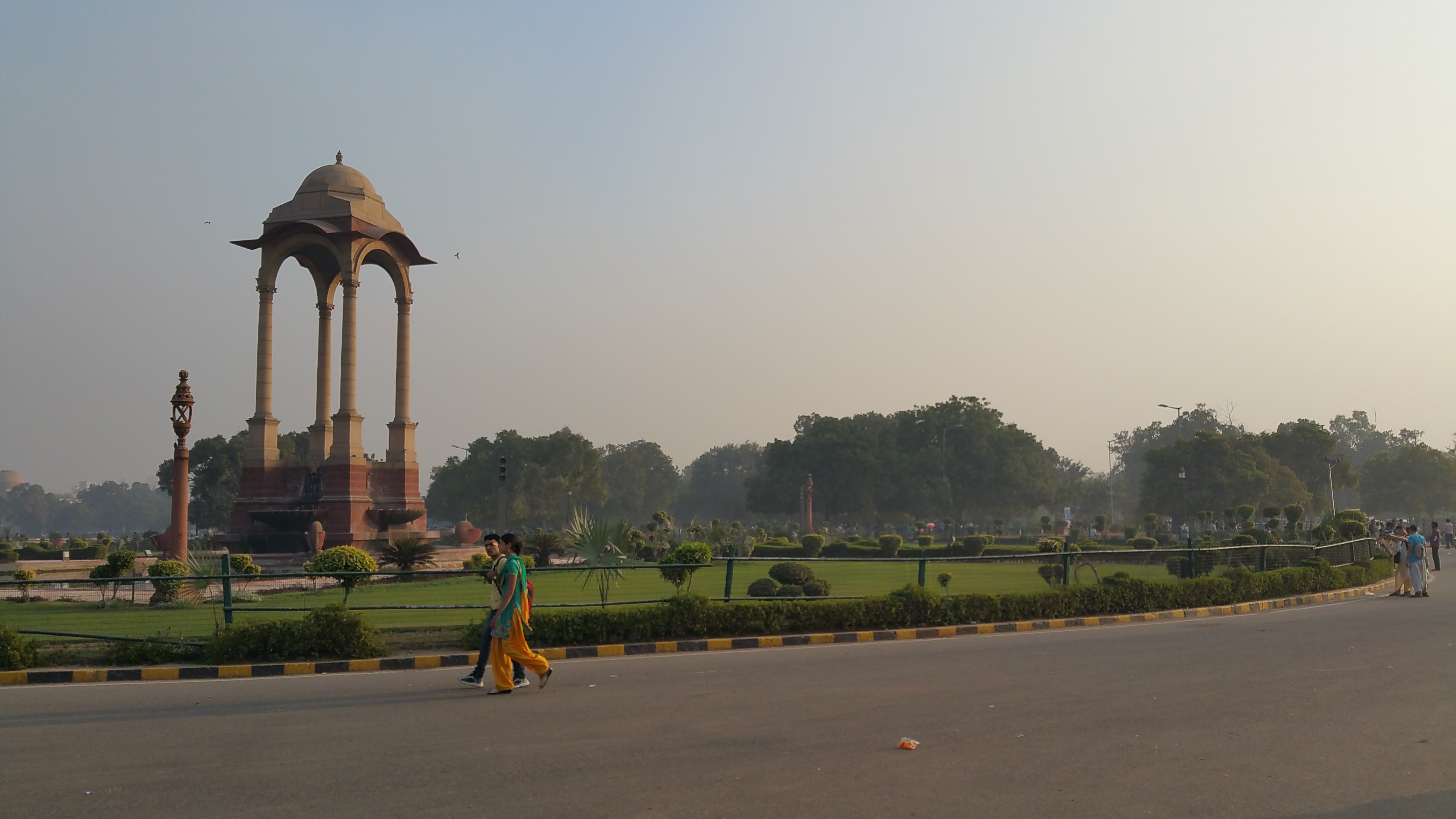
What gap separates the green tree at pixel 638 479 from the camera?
4931 inches

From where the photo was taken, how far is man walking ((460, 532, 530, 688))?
10.3 metres

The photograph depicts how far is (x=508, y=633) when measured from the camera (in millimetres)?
10117

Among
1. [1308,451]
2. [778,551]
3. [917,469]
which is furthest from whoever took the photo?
[917,469]

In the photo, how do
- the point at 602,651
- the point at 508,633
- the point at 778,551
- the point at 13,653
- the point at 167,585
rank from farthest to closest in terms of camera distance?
the point at 778,551
the point at 167,585
the point at 602,651
the point at 13,653
the point at 508,633

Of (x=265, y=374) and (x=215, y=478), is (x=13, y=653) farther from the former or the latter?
(x=215, y=478)

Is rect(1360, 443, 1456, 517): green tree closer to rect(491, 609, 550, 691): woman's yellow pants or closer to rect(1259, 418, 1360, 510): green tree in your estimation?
rect(1259, 418, 1360, 510): green tree

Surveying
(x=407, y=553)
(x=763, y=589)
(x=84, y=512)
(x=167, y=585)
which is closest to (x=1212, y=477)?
(x=763, y=589)

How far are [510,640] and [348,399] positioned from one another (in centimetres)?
3307

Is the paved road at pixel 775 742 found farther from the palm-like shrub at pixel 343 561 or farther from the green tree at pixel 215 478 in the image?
the green tree at pixel 215 478

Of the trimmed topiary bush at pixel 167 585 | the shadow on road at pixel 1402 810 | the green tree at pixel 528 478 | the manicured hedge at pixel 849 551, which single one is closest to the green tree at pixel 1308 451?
the manicured hedge at pixel 849 551

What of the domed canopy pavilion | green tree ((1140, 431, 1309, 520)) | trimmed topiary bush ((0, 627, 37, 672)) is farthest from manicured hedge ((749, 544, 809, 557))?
trimmed topiary bush ((0, 627, 37, 672))

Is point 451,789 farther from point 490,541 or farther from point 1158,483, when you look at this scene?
point 1158,483

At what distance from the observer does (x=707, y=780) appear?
648 centimetres

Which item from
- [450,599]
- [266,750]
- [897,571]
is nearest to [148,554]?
[450,599]
